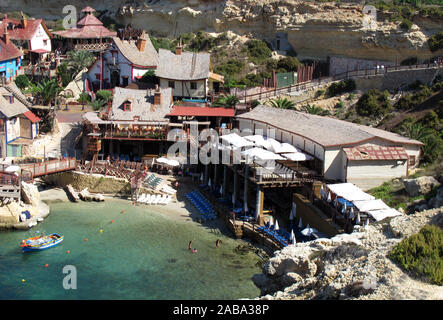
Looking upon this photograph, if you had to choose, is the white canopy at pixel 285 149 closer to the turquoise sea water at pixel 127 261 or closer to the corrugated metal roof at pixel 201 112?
the turquoise sea water at pixel 127 261

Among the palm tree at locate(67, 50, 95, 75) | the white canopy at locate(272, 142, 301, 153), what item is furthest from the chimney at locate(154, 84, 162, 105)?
the palm tree at locate(67, 50, 95, 75)

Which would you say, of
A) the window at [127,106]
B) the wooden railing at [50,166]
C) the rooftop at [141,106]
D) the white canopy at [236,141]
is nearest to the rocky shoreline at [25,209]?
the wooden railing at [50,166]

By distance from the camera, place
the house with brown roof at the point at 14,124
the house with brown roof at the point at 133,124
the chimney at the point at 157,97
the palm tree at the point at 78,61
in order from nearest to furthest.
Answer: the house with brown roof at the point at 133,124, the house with brown roof at the point at 14,124, the chimney at the point at 157,97, the palm tree at the point at 78,61

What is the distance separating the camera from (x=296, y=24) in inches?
2489

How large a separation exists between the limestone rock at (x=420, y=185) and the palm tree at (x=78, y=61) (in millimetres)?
43470

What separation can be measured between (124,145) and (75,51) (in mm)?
24176

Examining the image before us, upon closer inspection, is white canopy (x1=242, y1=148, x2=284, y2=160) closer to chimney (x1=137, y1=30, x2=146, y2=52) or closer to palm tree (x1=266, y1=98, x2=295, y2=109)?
palm tree (x1=266, y1=98, x2=295, y2=109)

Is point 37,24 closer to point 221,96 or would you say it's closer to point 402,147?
point 221,96

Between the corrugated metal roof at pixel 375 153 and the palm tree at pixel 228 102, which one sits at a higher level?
the palm tree at pixel 228 102

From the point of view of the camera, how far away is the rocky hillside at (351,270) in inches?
709

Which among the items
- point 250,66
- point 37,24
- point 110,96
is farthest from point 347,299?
point 37,24

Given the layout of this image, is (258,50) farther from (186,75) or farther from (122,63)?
(122,63)

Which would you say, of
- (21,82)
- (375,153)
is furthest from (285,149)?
(21,82)

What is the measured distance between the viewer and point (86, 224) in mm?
37344
